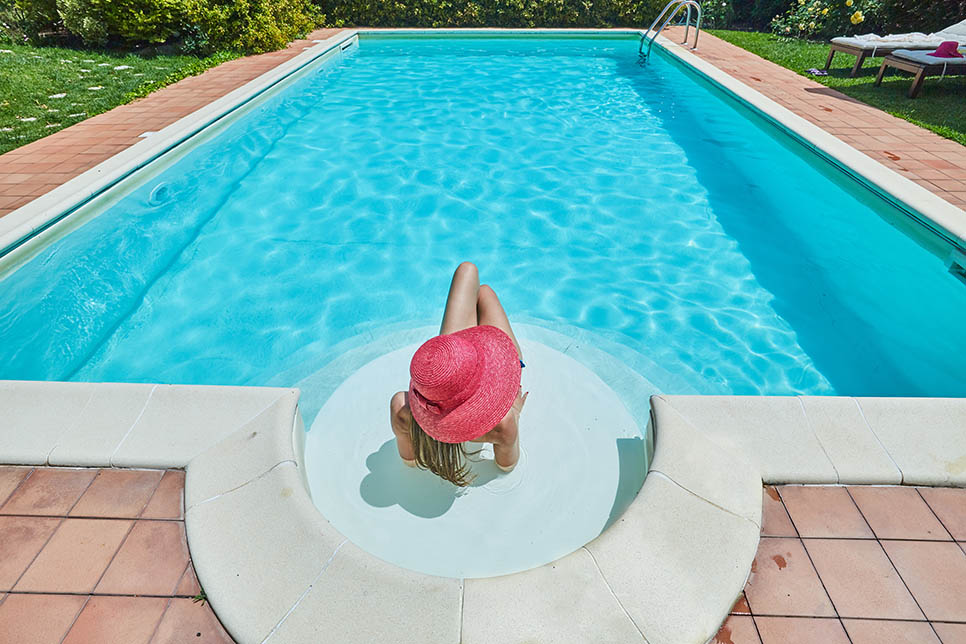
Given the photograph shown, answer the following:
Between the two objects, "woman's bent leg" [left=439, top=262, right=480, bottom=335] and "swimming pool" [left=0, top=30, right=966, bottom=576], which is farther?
"swimming pool" [left=0, top=30, right=966, bottom=576]

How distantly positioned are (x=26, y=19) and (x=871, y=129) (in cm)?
1578

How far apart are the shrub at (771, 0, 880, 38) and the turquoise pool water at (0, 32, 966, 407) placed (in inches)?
280

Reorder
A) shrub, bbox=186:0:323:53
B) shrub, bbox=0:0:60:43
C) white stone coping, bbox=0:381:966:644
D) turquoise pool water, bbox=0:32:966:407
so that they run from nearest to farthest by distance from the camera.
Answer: white stone coping, bbox=0:381:966:644, turquoise pool water, bbox=0:32:966:407, shrub, bbox=186:0:323:53, shrub, bbox=0:0:60:43

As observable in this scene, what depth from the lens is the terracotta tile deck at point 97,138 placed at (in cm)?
525

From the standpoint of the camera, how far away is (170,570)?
6.50 feet

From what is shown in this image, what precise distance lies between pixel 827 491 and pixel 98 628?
292 cm

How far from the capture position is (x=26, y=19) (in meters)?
10.9

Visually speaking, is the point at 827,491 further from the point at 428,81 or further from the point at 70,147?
the point at 428,81

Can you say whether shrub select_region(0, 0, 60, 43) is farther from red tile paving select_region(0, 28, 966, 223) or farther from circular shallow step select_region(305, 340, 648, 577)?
circular shallow step select_region(305, 340, 648, 577)

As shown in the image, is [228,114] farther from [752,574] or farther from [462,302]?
[752,574]

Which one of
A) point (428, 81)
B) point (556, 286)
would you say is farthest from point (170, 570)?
point (428, 81)

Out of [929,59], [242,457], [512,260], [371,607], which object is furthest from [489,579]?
[929,59]

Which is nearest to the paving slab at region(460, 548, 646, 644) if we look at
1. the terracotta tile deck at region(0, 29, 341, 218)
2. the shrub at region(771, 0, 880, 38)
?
the terracotta tile deck at region(0, 29, 341, 218)

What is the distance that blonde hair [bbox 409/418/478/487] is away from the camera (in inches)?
80.3
